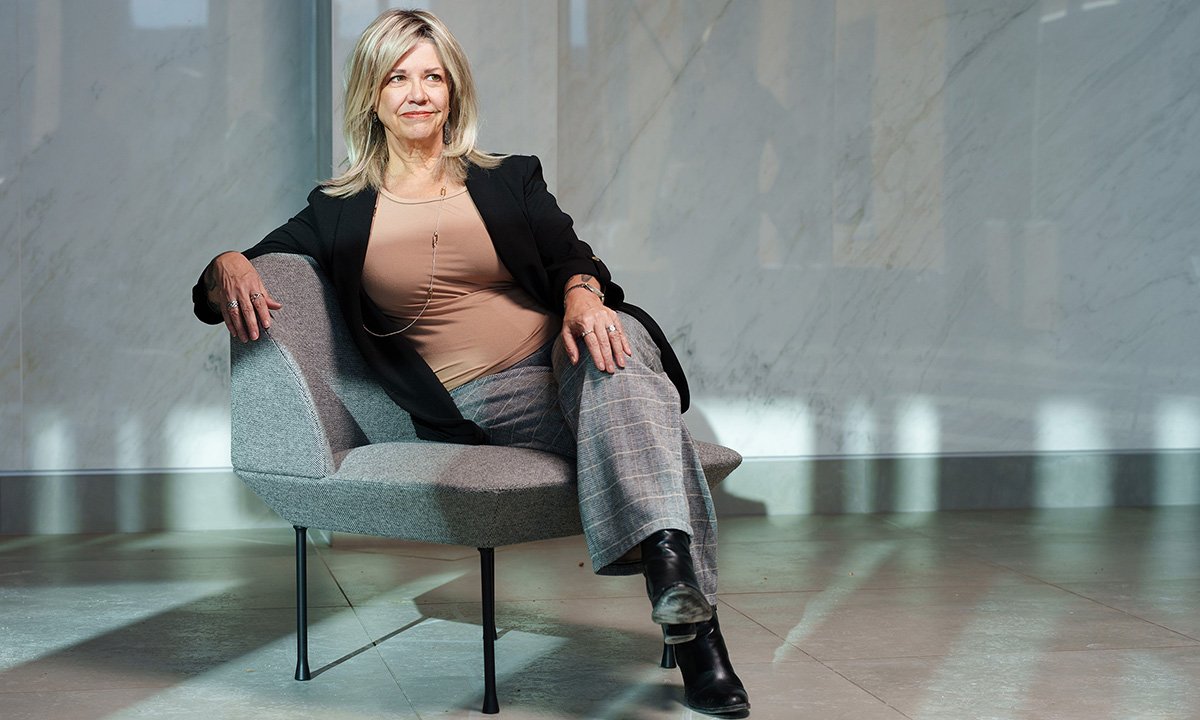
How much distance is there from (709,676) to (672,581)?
25cm

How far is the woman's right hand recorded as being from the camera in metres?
2.29

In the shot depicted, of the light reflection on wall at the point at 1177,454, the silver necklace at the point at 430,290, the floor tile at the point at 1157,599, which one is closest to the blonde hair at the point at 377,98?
the silver necklace at the point at 430,290

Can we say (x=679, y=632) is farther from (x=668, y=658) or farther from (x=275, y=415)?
(x=275, y=415)

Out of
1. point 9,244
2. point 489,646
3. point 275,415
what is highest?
point 9,244

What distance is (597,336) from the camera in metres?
2.22

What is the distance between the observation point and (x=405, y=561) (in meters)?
3.49

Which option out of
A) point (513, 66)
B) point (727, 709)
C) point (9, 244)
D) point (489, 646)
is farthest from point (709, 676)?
point (9, 244)

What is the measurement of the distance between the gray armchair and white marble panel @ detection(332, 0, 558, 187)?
1329 millimetres

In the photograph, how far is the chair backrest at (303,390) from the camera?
229 cm

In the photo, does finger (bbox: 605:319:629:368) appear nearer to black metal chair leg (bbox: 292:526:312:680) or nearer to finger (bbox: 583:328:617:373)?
finger (bbox: 583:328:617:373)

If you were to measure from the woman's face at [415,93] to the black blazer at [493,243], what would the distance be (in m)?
0.14

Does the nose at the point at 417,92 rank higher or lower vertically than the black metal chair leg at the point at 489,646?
higher

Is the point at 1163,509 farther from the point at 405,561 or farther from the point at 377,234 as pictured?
the point at 377,234

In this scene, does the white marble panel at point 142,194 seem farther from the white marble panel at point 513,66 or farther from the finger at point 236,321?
the finger at point 236,321
